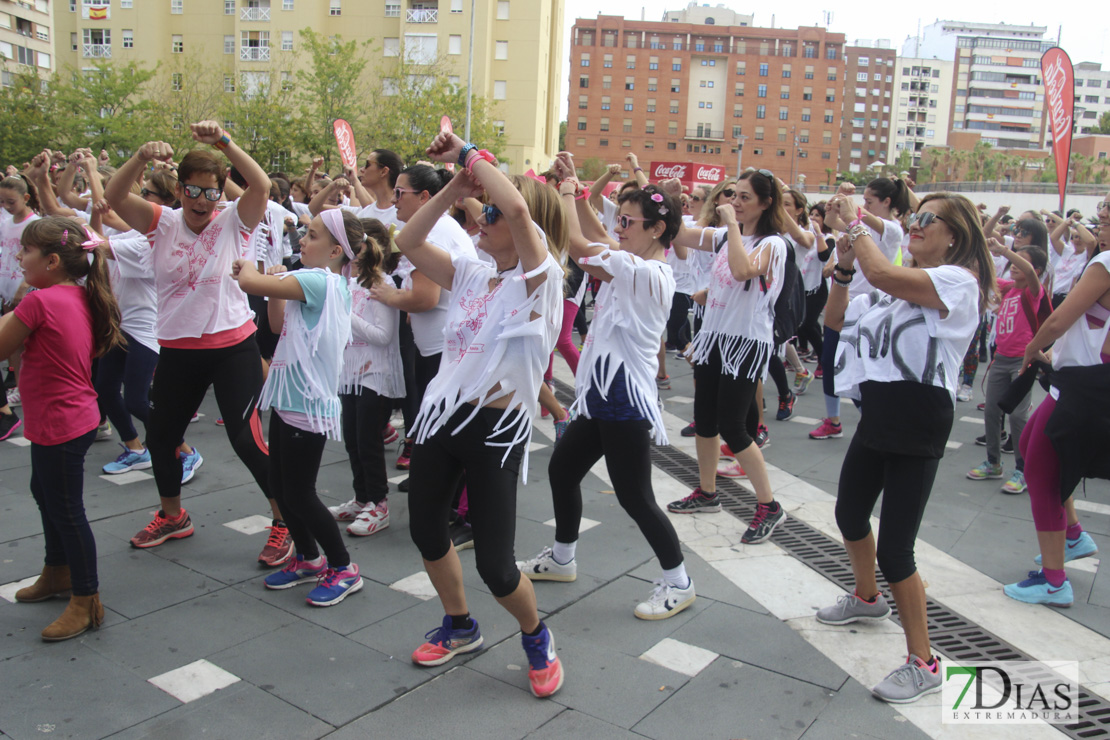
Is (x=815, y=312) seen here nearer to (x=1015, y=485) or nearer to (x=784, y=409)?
(x=784, y=409)

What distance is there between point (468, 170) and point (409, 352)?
2.43 meters

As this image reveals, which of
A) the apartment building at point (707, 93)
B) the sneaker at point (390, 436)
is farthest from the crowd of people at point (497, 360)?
the apartment building at point (707, 93)

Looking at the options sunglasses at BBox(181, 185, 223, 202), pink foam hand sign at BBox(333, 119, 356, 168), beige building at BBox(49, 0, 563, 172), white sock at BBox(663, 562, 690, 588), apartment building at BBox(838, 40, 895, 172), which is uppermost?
apartment building at BBox(838, 40, 895, 172)

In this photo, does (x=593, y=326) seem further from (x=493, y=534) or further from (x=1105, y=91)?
(x=1105, y=91)

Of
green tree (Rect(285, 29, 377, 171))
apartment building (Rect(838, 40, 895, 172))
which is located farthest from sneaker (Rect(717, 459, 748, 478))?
apartment building (Rect(838, 40, 895, 172))

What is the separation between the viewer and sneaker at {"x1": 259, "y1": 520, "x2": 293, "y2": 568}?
4.05 meters

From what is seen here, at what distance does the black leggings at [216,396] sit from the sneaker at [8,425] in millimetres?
2873

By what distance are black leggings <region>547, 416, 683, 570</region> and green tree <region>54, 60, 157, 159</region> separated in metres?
34.6

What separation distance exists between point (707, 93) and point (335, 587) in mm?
102368

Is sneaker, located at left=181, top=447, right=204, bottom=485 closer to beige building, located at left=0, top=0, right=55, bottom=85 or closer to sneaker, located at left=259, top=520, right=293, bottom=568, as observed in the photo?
sneaker, located at left=259, top=520, right=293, bottom=568

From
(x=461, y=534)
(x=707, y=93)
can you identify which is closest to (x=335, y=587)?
(x=461, y=534)

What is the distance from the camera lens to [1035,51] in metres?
130

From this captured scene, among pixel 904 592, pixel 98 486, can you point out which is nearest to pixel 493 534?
pixel 904 592

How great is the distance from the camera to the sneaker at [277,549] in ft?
13.3
